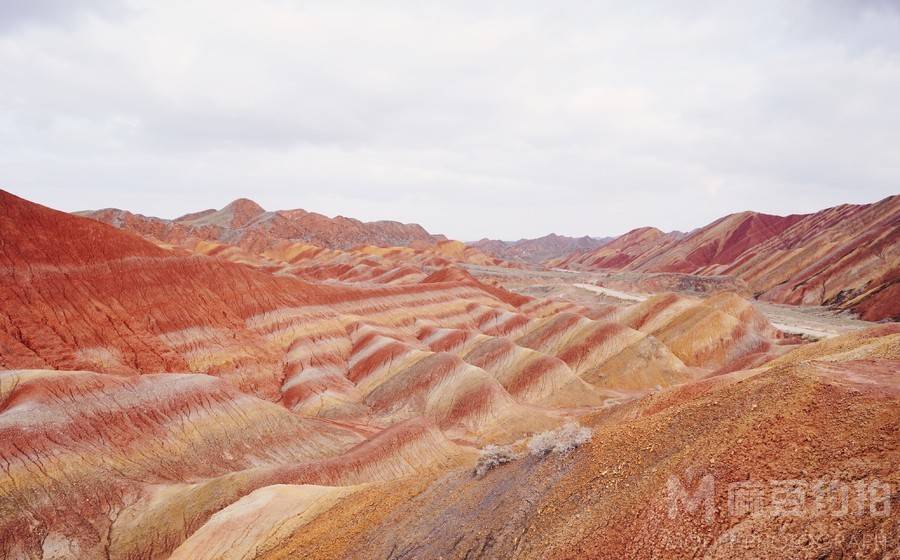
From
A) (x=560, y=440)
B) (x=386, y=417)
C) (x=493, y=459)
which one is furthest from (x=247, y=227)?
(x=560, y=440)

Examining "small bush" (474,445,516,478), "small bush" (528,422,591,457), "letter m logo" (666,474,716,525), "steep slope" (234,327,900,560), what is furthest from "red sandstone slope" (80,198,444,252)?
"letter m logo" (666,474,716,525)

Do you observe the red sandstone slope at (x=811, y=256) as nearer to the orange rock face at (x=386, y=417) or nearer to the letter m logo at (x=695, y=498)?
the orange rock face at (x=386, y=417)

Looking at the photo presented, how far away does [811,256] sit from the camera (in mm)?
95938

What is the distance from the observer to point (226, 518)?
1655 cm

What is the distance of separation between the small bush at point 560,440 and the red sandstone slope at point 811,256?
74.9 m

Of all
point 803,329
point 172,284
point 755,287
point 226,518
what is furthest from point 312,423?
point 755,287

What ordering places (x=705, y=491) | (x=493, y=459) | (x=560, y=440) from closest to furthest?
(x=705, y=491)
(x=560, y=440)
(x=493, y=459)

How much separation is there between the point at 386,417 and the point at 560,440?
98.4 feet

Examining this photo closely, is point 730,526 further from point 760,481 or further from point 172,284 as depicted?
point 172,284

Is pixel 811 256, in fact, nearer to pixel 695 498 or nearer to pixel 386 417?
pixel 386 417

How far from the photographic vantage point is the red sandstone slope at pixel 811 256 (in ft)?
241

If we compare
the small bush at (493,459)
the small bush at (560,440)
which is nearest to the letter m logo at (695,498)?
the small bush at (560,440)

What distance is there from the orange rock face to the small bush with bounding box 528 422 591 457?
0.24ft

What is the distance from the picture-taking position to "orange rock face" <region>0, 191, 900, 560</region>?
8.77 meters
